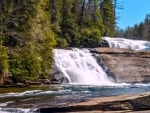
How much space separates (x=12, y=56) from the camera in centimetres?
3781

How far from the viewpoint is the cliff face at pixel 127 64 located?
46531 millimetres

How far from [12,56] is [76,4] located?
120 feet

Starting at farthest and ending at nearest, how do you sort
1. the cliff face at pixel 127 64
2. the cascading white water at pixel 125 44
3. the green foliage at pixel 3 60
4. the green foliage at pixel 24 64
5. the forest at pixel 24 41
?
1. the cascading white water at pixel 125 44
2. the cliff face at pixel 127 64
3. the green foliage at pixel 24 64
4. the forest at pixel 24 41
5. the green foliage at pixel 3 60

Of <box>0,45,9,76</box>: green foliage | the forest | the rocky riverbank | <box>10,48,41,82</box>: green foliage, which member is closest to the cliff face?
the forest

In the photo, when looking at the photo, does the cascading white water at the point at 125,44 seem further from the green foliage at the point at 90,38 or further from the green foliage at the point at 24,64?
the green foliage at the point at 24,64

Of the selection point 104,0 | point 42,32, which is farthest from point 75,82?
point 104,0

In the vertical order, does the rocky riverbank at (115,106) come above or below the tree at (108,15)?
below

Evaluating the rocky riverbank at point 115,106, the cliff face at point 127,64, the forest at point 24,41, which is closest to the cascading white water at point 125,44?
the cliff face at point 127,64

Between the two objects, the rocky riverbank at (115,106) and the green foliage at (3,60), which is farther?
the green foliage at (3,60)

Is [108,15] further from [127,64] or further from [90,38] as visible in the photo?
[127,64]

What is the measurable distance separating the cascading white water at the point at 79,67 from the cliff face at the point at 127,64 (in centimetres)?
126

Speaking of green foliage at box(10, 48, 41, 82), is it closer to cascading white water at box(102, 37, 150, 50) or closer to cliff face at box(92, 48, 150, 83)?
cliff face at box(92, 48, 150, 83)

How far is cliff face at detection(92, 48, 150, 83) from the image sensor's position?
46.5 m

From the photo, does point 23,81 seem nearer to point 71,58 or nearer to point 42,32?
point 42,32
